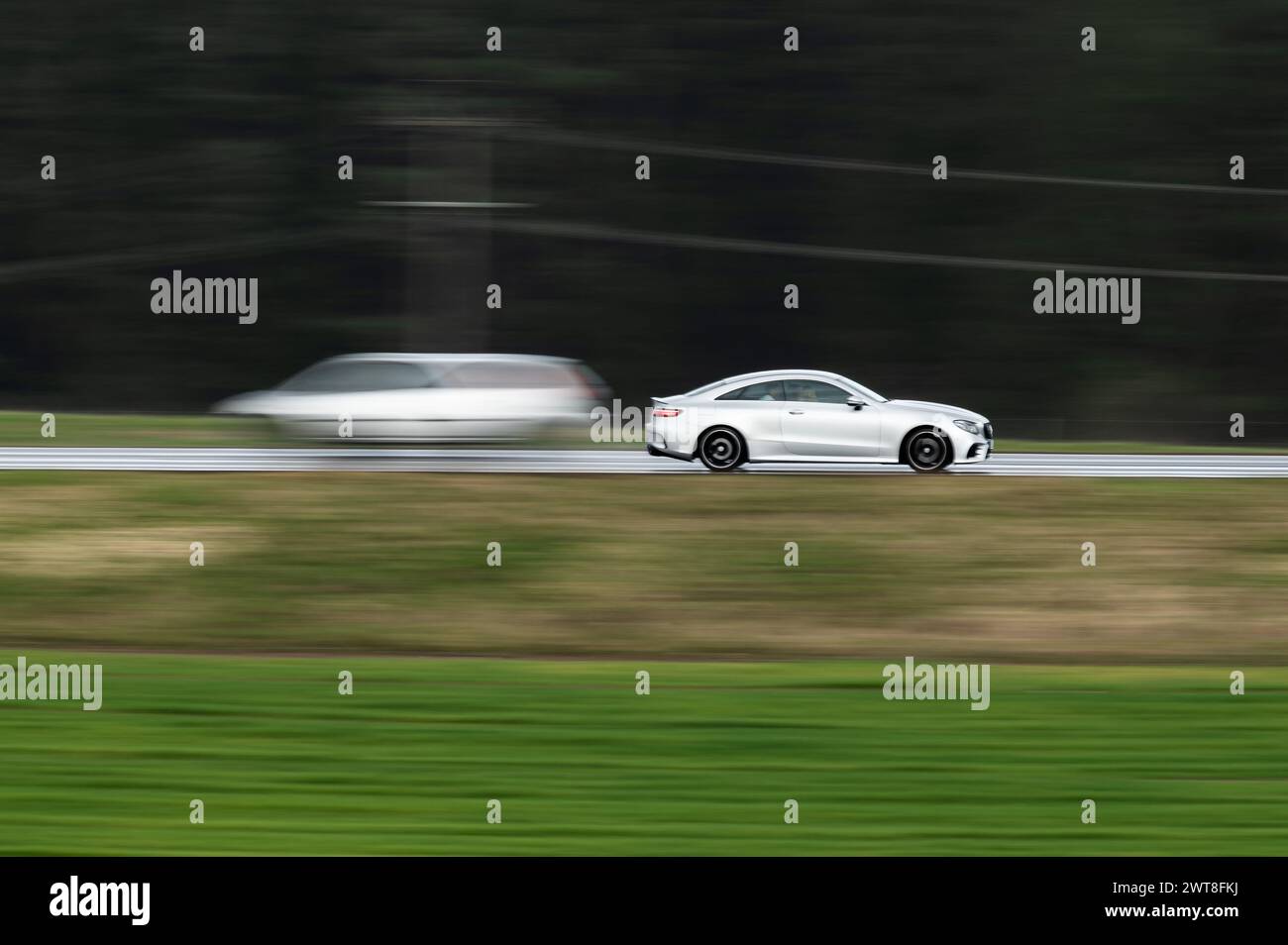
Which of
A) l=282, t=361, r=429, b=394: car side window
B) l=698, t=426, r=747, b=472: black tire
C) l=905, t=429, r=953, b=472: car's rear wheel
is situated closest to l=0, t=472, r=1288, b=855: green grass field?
l=905, t=429, r=953, b=472: car's rear wheel

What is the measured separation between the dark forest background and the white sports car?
785 inches

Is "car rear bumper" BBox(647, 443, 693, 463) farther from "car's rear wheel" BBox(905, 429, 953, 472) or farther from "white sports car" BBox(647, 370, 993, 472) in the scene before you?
"car's rear wheel" BBox(905, 429, 953, 472)

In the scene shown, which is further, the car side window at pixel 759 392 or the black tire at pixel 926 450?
the car side window at pixel 759 392

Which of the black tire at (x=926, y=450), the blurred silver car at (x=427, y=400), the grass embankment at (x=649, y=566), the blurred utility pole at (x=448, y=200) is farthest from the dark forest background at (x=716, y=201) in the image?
the grass embankment at (x=649, y=566)

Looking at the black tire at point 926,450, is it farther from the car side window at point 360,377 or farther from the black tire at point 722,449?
the car side window at point 360,377

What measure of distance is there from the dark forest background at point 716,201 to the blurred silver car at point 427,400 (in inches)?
661

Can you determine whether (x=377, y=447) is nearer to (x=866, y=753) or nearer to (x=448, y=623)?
(x=448, y=623)

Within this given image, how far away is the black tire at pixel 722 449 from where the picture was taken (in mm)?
19562

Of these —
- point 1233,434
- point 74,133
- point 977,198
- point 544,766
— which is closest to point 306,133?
point 74,133

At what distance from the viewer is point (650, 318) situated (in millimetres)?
41844

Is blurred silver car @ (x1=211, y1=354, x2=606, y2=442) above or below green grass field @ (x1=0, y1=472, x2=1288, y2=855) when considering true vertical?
above

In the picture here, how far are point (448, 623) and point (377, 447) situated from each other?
7.99 meters

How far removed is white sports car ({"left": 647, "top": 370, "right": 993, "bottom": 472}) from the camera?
19.5 meters

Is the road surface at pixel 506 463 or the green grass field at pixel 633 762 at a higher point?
the road surface at pixel 506 463
